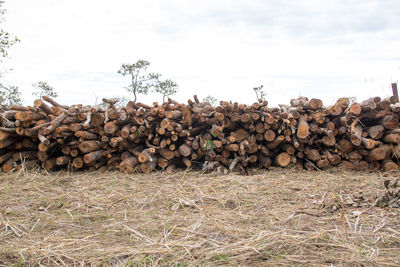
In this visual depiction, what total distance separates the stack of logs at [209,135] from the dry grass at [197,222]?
0.69 metres

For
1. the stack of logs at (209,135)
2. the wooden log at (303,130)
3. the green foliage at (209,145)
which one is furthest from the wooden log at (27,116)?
the wooden log at (303,130)

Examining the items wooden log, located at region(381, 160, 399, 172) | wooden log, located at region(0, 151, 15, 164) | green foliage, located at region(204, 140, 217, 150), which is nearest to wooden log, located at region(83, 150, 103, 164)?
wooden log, located at region(0, 151, 15, 164)

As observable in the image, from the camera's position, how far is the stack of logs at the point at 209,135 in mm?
5531

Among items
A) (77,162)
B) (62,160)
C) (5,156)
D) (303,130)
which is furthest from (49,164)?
(303,130)

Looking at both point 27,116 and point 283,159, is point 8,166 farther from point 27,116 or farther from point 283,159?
point 283,159

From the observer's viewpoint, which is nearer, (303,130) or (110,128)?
(303,130)

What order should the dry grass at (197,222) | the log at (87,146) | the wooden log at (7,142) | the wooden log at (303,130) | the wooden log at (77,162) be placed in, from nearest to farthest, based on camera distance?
the dry grass at (197,222)
the wooden log at (303,130)
the log at (87,146)
the wooden log at (7,142)
the wooden log at (77,162)

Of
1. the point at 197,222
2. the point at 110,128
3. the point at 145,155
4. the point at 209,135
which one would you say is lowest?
the point at 197,222

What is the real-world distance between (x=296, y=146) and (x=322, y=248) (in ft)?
10.3

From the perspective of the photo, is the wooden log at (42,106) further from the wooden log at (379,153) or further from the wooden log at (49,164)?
the wooden log at (379,153)

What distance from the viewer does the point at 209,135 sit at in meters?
5.59

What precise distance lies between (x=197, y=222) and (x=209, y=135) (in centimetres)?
257

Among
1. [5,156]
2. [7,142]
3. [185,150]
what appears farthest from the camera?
[5,156]

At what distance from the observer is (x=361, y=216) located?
3.18 m
